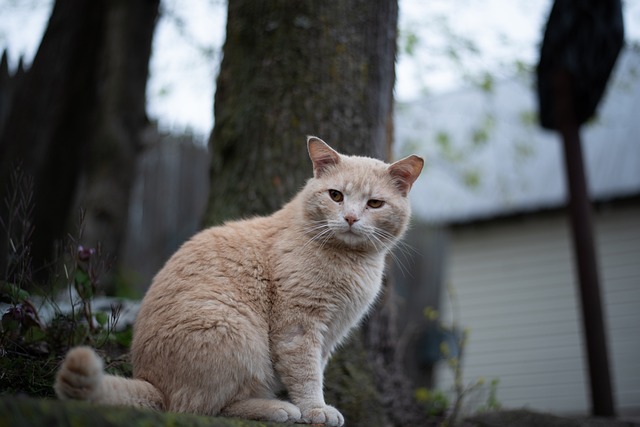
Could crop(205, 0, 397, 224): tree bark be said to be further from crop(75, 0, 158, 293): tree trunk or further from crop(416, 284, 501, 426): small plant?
crop(75, 0, 158, 293): tree trunk

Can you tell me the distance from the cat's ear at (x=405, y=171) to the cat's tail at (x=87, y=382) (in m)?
1.80

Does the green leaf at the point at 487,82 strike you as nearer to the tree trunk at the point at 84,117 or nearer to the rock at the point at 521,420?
the tree trunk at the point at 84,117

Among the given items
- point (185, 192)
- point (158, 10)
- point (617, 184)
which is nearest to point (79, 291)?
point (158, 10)

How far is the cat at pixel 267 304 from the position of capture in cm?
244

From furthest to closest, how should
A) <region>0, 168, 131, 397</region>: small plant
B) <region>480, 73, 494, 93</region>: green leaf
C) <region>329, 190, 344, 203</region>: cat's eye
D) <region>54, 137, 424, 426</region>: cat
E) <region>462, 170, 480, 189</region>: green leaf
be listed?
<region>462, 170, 480, 189</region>: green leaf, <region>480, 73, 494, 93</region>: green leaf, <region>329, 190, 344, 203</region>: cat's eye, <region>0, 168, 131, 397</region>: small plant, <region>54, 137, 424, 426</region>: cat

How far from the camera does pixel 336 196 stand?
10.3 feet

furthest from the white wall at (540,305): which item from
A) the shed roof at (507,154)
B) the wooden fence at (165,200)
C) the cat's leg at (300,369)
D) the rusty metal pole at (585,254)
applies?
the cat's leg at (300,369)

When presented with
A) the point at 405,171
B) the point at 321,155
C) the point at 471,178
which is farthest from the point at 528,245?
the point at 321,155

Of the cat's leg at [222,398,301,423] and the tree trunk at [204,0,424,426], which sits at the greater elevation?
the tree trunk at [204,0,424,426]

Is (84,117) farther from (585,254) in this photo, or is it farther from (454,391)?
(585,254)

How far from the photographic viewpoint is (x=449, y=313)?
1145 cm

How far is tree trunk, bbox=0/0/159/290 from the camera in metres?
6.17

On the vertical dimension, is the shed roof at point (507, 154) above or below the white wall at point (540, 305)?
above

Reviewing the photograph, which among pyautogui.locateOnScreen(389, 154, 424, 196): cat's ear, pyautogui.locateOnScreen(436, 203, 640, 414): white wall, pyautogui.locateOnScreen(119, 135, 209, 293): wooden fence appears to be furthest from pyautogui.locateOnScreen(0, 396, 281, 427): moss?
pyautogui.locateOnScreen(436, 203, 640, 414): white wall
